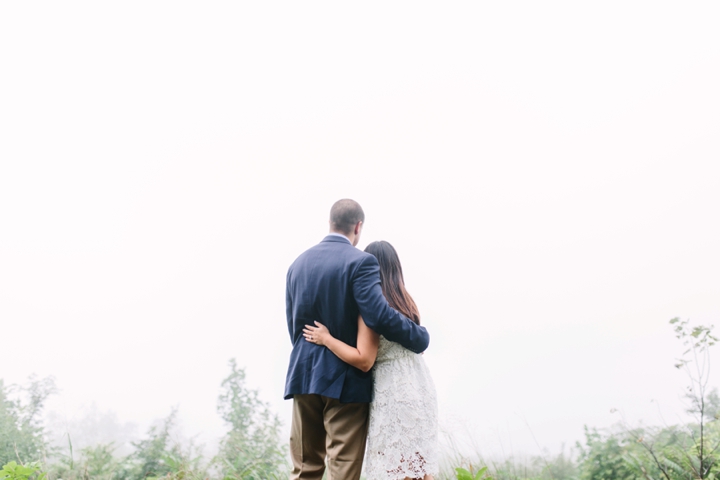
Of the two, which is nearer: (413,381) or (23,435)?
(413,381)

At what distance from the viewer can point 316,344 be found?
104 inches

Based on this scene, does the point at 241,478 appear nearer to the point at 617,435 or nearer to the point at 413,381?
the point at 413,381

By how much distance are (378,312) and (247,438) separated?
10.9 ft

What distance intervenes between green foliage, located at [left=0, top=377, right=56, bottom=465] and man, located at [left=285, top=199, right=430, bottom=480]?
345 cm

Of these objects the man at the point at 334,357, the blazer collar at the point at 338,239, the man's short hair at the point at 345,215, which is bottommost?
the man at the point at 334,357

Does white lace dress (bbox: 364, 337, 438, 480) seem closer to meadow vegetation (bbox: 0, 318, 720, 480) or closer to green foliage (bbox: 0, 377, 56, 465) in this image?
meadow vegetation (bbox: 0, 318, 720, 480)

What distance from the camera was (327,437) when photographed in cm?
262

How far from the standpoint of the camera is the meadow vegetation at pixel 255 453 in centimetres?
383

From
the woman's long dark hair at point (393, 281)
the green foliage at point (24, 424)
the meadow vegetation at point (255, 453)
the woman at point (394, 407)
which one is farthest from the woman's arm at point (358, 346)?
the green foliage at point (24, 424)

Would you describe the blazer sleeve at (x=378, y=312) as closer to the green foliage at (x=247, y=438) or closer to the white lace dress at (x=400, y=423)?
the white lace dress at (x=400, y=423)

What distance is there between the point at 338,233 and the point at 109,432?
18.5ft

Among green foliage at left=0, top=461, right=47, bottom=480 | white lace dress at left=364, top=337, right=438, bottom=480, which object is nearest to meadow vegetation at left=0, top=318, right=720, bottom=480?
green foliage at left=0, top=461, right=47, bottom=480

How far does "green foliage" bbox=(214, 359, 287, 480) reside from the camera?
171 inches

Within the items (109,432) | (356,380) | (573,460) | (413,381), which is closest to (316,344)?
(356,380)
